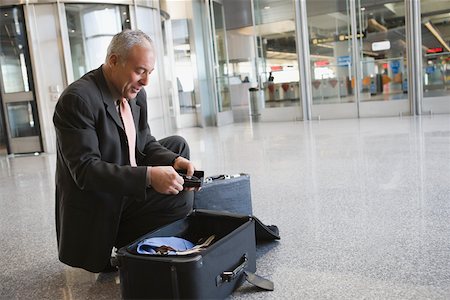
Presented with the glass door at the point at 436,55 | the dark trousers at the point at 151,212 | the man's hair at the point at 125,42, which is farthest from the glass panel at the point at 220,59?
the man's hair at the point at 125,42

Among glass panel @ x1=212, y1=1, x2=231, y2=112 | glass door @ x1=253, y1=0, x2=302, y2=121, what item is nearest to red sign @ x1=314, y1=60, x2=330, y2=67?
glass door @ x1=253, y1=0, x2=302, y2=121

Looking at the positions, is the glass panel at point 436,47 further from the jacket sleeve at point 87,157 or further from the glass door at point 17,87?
the jacket sleeve at point 87,157

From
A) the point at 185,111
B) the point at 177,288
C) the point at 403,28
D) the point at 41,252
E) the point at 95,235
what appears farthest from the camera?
the point at 185,111

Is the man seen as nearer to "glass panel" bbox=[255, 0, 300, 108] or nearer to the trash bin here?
"glass panel" bbox=[255, 0, 300, 108]

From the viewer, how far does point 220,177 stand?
2664 mm

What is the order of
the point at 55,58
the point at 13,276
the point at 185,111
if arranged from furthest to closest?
1. the point at 185,111
2. the point at 55,58
3. the point at 13,276

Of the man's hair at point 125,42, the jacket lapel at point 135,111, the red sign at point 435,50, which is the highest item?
the red sign at point 435,50

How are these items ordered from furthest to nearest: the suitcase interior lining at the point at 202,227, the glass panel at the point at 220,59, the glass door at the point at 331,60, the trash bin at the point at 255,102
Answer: the glass panel at the point at 220,59
the trash bin at the point at 255,102
the glass door at the point at 331,60
the suitcase interior lining at the point at 202,227

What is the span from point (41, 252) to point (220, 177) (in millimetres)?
1164

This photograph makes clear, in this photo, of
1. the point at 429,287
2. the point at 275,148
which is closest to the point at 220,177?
the point at 429,287

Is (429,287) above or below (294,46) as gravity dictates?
below

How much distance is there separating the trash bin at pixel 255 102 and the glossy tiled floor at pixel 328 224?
17.9ft

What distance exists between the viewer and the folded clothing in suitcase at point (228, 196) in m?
2.46

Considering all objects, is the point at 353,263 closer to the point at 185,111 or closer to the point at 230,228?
the point at 230,228
